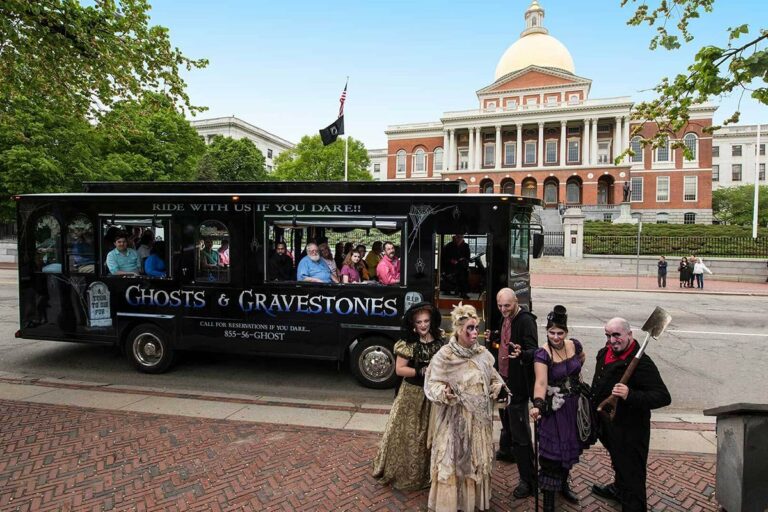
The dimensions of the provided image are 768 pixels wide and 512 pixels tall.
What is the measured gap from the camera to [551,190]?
63531 mm

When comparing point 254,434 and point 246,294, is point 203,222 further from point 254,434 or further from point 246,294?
point 254,434

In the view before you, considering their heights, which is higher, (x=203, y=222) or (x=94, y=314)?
(x=203, y=222)

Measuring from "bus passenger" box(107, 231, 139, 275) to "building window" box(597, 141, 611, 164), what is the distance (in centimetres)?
6465

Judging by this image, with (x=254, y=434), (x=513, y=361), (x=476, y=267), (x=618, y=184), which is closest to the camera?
(x=513, y=361)

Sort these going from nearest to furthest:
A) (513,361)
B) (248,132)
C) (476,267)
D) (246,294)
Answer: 1. (513,361)
2. (246,294)
3. (476,267)
4. (248,132)

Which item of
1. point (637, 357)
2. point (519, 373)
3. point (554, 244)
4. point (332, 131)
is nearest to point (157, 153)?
point (332, 131)

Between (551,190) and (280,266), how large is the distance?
206 ft

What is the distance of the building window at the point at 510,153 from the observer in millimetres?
65125

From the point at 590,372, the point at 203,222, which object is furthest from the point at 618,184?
the point at 203,222

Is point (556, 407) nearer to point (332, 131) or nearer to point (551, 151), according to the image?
point (332, 131)

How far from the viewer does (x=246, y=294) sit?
23.3ft

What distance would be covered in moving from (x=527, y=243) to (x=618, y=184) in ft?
196

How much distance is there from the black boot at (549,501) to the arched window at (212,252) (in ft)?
18.0

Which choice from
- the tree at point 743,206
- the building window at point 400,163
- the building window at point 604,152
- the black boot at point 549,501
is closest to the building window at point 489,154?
the building window at point 400,163
